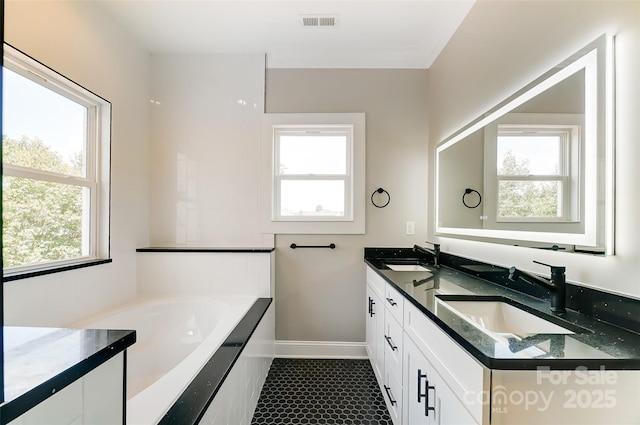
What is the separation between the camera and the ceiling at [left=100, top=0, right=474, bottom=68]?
2002 mm

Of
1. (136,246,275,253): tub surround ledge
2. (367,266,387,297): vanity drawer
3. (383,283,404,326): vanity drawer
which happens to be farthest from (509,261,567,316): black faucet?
(136,246,275,253): tub surround ledge

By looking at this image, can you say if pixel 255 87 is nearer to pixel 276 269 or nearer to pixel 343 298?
pixel 276 269

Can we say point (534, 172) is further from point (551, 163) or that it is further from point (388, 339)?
point (388, 339)

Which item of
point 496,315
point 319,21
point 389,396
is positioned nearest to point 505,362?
point 496,315

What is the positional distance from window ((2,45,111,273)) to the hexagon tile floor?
155 centimetres

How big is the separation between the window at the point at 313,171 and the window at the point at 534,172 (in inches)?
51.8

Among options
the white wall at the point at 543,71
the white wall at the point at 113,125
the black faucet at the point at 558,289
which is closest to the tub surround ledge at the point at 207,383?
the white wall at the point at 113,125

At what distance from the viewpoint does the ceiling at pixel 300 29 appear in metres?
2.00

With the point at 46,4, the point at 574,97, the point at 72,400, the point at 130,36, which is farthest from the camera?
the point at 130,36

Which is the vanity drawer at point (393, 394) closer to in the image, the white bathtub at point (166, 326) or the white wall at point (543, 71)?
the white wall at point (543, 71)

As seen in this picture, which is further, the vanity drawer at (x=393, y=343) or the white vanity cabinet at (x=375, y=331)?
the white vanity cabinet at (x=375, y=331)

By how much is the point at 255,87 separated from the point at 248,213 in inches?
44.2

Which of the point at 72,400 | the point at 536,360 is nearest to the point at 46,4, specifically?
the point at 72,400

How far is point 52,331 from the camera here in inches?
24.4
